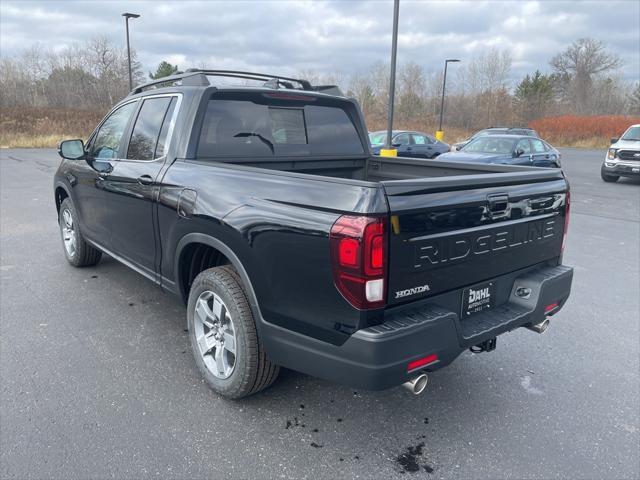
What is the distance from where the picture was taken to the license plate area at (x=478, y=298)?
108 inches

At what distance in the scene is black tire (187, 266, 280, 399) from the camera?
9.30 feet

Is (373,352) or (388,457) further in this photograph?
(388,457)

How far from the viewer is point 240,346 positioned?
287 centimetres

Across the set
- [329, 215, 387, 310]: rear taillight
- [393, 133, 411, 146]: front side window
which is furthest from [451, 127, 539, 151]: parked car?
[329, 215, 387, 310]: rear taillight

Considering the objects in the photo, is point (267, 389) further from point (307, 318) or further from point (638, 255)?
point (638, 255)

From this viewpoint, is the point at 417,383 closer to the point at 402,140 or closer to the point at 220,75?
the point at 220,75

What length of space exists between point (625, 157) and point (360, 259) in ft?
53.6

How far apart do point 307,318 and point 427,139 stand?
61.0ft

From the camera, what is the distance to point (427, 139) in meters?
20.0

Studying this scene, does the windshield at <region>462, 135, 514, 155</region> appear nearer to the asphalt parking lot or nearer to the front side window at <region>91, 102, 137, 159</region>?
the asphalt parking lot

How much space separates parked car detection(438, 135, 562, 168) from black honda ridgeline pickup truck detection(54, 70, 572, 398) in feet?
31.1

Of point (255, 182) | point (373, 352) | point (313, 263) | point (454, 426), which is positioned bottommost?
point (454, 426)

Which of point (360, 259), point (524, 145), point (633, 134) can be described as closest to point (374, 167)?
point (360, 259)

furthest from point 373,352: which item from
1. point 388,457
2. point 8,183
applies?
point 8,183
